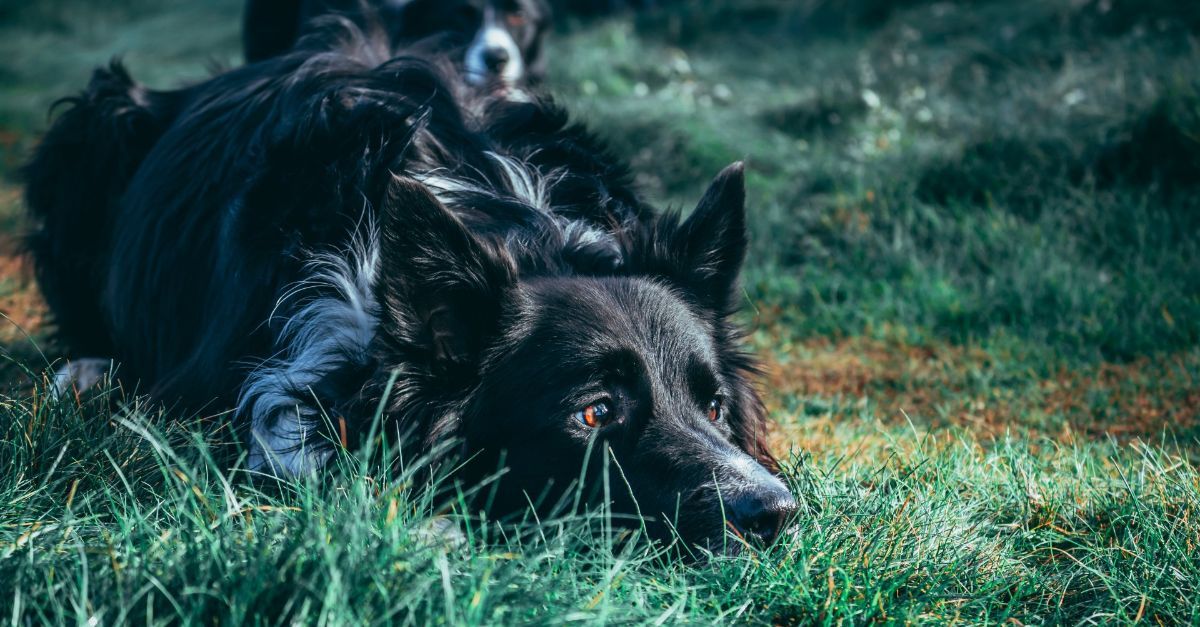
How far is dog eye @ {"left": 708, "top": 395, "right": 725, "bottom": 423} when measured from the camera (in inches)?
116

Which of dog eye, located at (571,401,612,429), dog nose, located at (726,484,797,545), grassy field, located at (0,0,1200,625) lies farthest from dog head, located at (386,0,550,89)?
dog nose, located at (726,484,797,545)

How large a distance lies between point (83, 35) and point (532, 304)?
671 inches

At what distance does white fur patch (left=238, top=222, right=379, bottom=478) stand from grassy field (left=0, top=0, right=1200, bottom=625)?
0.71 feet

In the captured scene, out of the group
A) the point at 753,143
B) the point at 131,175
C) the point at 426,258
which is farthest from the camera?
the point at 753,143

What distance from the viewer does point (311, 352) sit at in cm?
285

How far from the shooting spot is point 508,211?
3182 millimetres

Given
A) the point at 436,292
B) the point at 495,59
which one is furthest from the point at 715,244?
the point at 495,59

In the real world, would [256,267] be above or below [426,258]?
below

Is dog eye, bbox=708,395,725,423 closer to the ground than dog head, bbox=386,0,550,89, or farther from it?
closer to the ground

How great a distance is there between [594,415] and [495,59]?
449 centimetres

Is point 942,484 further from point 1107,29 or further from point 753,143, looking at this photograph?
point 1107,29

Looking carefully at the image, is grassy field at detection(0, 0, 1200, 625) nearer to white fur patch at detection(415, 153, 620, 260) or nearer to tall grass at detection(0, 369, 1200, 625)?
tall grass at detection(0, 369, 1200, 625)

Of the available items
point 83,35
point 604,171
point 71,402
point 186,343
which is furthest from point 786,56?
point 83,35

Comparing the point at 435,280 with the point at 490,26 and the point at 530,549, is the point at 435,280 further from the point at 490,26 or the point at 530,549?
the point at 490,26
